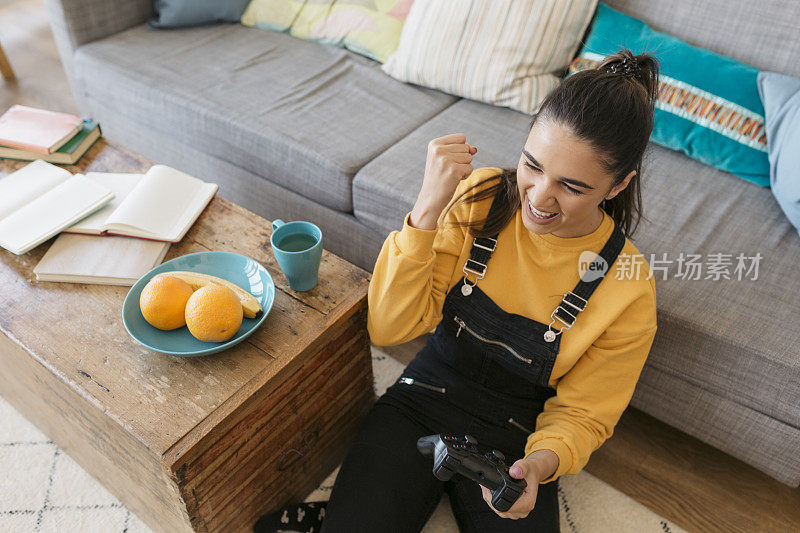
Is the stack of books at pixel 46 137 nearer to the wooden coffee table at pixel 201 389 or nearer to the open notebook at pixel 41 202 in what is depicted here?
the open notebook at pixel 41 202

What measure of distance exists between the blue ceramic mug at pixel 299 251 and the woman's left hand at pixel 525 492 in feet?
1.59

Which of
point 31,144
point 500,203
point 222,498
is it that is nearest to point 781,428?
point 500,203

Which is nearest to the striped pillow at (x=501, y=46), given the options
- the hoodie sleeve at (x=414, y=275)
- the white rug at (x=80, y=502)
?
the hoodie sleeve at (x=414, y=275)

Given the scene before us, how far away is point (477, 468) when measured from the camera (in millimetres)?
980

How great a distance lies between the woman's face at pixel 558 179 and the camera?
96cm

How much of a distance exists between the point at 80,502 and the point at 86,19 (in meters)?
1.50

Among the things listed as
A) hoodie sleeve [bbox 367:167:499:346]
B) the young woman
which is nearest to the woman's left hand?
the young woman

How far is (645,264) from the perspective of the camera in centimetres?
113

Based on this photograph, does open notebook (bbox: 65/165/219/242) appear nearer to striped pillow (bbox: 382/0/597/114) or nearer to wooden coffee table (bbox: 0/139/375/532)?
wooden coffee table (bbox: 0/139/375/532)

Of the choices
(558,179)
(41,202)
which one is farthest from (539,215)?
(41,202)

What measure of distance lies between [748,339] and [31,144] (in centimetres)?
161

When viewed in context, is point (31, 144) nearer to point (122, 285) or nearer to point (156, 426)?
point (122, 285)

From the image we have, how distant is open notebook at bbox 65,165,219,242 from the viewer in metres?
1.27

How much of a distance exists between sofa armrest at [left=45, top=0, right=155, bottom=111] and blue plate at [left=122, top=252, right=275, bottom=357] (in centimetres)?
127
